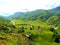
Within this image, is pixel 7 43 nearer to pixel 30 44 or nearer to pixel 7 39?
pixel 7 39

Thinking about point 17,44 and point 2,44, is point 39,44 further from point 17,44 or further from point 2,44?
point 2,44

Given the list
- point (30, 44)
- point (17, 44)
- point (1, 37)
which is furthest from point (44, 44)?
point (1, 37)

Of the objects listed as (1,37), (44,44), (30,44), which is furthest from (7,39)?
(44,44)

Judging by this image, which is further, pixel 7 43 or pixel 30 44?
pixel 30 44

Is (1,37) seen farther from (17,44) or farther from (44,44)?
(44,44)

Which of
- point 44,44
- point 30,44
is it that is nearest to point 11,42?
point 30,44

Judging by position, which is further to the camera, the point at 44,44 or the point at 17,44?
the point at 44,44

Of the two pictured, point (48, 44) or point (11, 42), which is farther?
point (48, 44)
